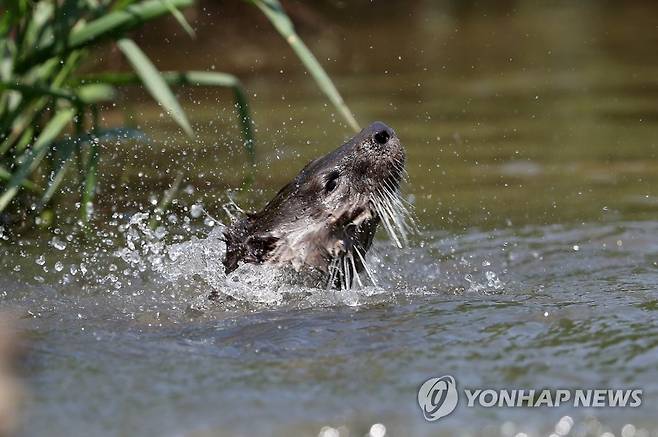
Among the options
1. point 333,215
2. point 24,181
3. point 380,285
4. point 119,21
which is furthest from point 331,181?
point 24,181

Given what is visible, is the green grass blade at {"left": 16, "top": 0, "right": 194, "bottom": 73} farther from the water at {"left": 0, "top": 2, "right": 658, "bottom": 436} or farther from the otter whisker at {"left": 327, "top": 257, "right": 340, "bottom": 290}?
the otter whisker at {"left": 327, "top": 257, "right": 340, "bottom": 290}

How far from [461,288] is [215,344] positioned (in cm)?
120

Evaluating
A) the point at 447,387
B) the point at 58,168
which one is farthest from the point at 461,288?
the point at 58,168

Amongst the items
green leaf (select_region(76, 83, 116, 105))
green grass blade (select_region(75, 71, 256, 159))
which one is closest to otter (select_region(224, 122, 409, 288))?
green grass blade (select_region(75, 71, 256, 159))

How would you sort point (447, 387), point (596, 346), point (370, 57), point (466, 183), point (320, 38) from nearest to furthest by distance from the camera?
1. point (447, 387)
2. point (596, 346)
3. point (466, 183)
4. point (370, 57)
5. point (320, 38)

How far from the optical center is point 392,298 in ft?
14.0

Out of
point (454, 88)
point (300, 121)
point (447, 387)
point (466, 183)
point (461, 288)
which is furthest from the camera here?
point (454, 88)

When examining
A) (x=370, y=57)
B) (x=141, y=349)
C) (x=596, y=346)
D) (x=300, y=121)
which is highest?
(x=370, y=57)

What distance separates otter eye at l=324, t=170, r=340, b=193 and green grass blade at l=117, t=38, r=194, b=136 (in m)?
0.49

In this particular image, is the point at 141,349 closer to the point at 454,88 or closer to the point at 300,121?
the point at 300,121

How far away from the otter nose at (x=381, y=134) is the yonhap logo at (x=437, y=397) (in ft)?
3.89

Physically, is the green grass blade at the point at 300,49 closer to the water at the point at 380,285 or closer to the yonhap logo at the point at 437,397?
the water at the point at 380,285

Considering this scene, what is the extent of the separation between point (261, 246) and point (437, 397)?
110cm

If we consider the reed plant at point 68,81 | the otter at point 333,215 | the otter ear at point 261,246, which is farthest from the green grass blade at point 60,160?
the otter ear at point 261,246
